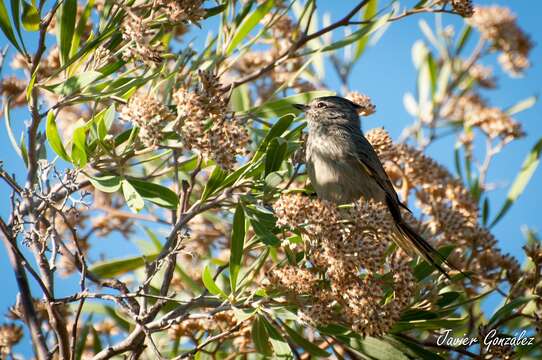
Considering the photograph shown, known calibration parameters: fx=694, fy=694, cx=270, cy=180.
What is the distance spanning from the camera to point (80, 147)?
230 centimetres

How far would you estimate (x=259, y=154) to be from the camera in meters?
2.50

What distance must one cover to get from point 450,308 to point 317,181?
89 cm

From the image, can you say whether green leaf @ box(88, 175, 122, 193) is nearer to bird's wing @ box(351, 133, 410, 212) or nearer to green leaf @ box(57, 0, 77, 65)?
green leaf @ box(57, 0, 77, 65)

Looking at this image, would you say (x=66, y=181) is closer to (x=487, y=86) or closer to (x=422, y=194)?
(x=422, y=194)

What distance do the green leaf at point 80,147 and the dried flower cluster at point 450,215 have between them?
1381 mm

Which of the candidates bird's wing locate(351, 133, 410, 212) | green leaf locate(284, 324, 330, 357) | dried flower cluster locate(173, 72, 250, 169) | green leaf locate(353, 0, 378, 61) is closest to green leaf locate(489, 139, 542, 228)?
bird's wing locate(351, 133, 410, 212)

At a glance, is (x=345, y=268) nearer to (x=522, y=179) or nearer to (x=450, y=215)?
(x=450, y=215)

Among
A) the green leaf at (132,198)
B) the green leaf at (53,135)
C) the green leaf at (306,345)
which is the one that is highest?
the green leaf at (53,135)

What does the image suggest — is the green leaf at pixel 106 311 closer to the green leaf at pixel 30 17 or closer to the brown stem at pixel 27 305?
the brown stem at pixel 27 305

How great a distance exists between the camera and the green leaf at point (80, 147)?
2279mm

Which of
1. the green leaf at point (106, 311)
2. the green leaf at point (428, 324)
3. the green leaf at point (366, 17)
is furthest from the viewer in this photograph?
the green leaf at point (366, 17)

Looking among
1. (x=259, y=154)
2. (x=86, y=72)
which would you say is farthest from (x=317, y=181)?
(x=86, y=72)

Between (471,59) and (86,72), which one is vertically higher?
(471,59)
